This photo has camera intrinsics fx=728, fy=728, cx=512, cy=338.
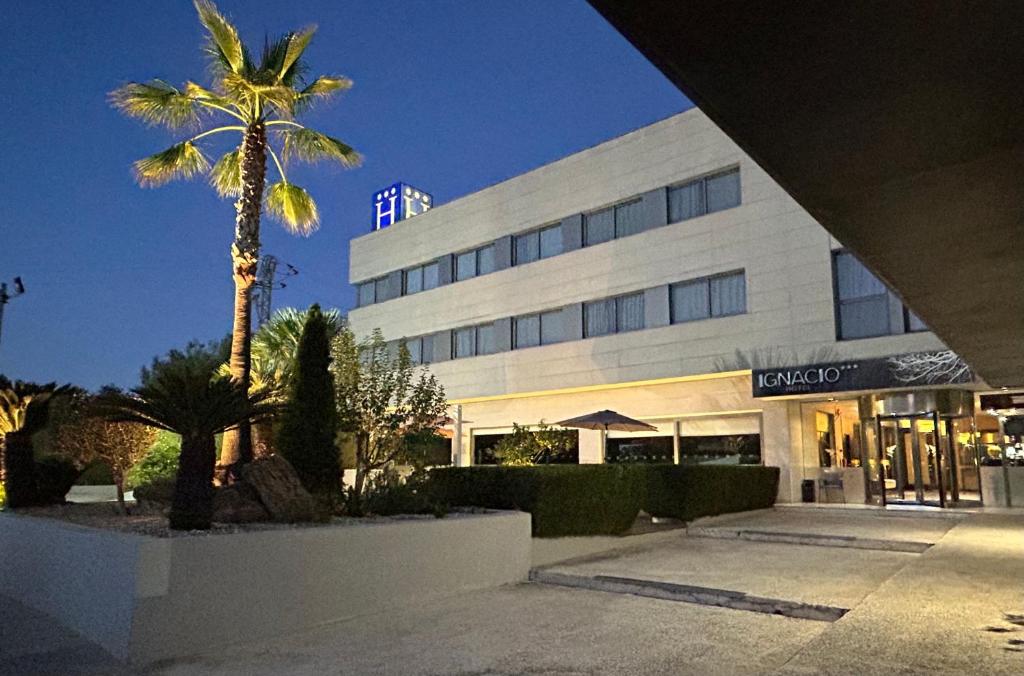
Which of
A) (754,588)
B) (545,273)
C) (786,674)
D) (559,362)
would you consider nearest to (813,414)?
(559,362)

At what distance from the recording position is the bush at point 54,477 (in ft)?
36.9

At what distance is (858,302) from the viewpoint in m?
18.3

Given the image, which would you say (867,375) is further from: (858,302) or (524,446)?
(524,446)

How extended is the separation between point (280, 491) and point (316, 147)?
818 centimetres

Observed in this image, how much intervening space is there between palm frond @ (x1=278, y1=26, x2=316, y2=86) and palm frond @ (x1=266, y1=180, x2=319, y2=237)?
2.38 m

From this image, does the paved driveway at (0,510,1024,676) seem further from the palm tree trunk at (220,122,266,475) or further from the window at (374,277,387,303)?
the window at (374,277,387,303)

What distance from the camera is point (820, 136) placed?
10.9 ft

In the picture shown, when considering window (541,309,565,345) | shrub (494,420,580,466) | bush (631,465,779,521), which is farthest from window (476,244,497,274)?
bush (631,465,779,521)

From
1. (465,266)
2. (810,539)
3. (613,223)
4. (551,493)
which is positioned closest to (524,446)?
(551,493)

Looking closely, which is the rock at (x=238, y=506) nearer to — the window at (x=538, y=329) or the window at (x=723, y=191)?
the window at (x=723, y=191)

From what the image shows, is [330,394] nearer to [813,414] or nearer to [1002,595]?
[1002,595]

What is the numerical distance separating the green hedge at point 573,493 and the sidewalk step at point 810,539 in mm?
646

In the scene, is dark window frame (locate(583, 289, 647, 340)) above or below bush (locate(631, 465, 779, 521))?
above

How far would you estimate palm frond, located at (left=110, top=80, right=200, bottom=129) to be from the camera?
12812 millimetres
